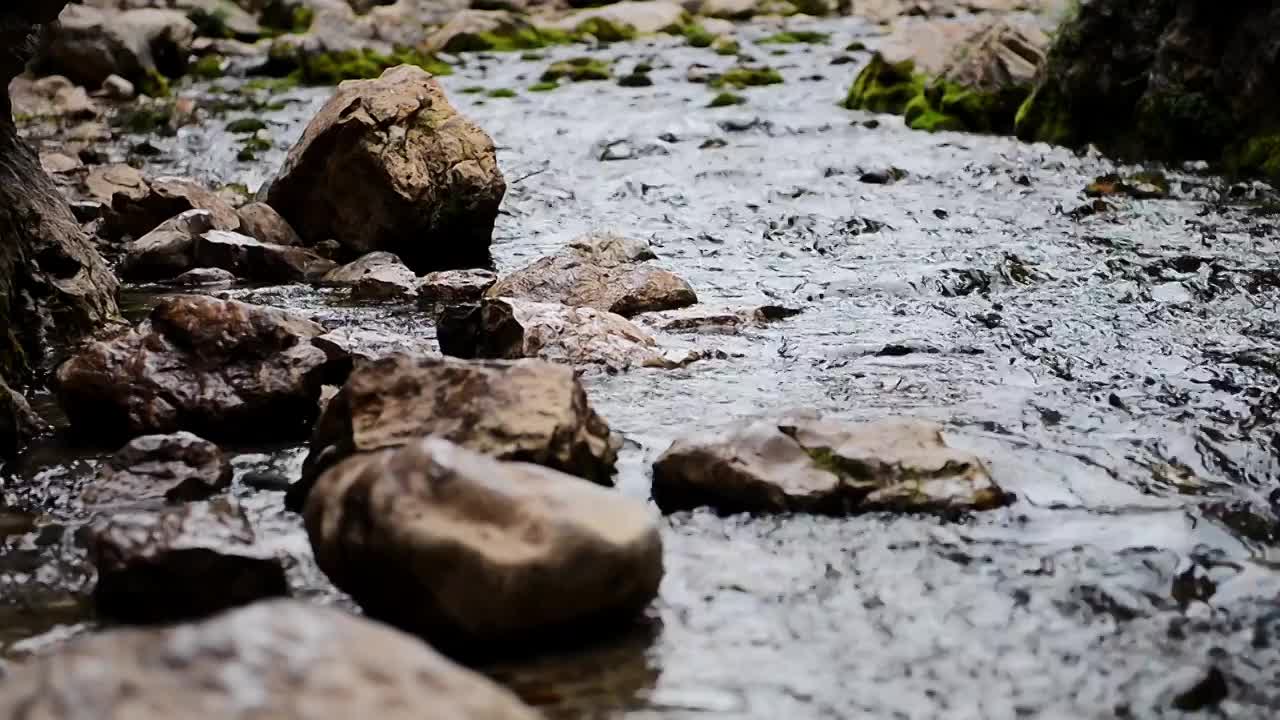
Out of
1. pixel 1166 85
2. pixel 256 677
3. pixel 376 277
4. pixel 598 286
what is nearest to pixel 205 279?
pixel 376 277

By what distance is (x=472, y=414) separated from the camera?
4.74 m

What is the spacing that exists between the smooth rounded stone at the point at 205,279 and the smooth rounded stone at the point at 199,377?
345cm

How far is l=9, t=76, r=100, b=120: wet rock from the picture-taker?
63.2ft

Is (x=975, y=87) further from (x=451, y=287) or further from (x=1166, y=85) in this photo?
(x=451, y=287)

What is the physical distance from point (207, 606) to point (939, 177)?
10208mm

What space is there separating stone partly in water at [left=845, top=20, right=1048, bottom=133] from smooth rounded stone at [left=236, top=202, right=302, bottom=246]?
27.1 feet

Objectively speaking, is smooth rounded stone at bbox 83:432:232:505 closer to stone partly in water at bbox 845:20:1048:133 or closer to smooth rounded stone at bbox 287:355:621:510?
smooth rounded stone at bbox 287:355:621:510

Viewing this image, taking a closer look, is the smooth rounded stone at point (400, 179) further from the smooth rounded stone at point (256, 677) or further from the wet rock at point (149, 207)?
the smooth rounded stone at point (256, 677)

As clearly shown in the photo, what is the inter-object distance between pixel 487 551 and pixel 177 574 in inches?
42.0

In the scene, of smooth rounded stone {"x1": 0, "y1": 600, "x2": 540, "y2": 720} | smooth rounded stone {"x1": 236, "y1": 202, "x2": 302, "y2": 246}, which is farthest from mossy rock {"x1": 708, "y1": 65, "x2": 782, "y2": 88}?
smooth rounded stone {"x1": 0, "y1": 600, "x2": 540, "y2": 720}

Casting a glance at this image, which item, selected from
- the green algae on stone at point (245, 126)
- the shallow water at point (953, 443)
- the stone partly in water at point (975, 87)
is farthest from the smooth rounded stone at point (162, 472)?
the green algae on stone at point (245, 126)

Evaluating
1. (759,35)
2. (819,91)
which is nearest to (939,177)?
(819,91)

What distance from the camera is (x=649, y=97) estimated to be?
64.5 ft

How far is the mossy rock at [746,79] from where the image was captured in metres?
21.0
